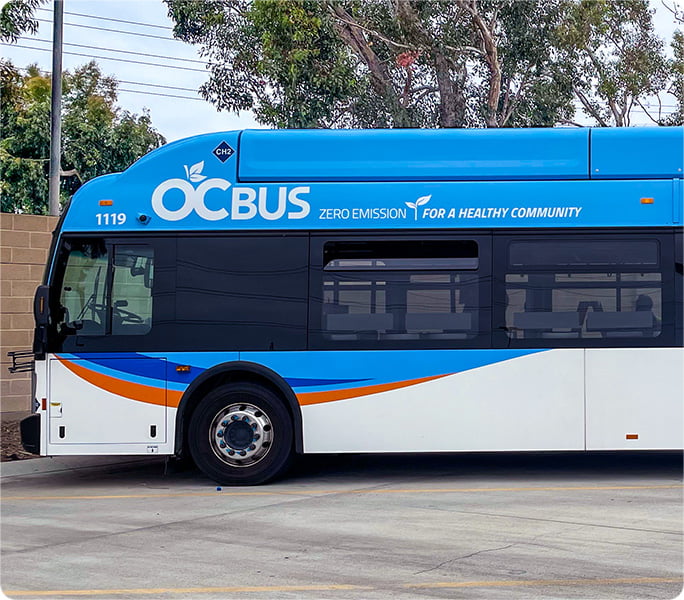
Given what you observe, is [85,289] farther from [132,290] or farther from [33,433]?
[33,433]

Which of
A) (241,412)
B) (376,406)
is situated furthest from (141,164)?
(376,406)

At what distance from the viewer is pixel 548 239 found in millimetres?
11336

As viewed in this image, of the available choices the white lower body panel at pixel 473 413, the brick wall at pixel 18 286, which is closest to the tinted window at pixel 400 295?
the white lower body panel at pixel 473 413

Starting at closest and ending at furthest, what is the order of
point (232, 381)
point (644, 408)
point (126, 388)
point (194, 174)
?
1. point (644, 408)
2. point (126, 388)
3. point (232, 381)
4. point (194, 174)

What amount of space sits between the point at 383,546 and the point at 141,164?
16.9ft

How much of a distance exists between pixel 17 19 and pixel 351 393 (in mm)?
17929

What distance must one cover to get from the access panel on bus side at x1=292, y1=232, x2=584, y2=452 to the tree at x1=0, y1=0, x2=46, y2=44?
1716 centimetres

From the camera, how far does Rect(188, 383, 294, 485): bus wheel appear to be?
A: 11297 millimetres

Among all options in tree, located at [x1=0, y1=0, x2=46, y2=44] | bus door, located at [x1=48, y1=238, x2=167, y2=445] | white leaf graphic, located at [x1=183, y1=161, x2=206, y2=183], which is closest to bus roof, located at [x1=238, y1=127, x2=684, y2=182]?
white leaf graphic, located at [x1=183, y1=161, x2=206, y2=183]

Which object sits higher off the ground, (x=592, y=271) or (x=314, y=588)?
(x=592, y=271)

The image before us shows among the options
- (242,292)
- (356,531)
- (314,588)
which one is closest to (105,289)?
(242,292)

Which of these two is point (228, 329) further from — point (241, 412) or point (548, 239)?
point (548, 239)

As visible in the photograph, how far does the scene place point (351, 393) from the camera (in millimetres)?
11258

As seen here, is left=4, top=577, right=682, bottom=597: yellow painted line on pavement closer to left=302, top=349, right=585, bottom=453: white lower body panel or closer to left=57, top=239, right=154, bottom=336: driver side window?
Result: left=302, top=349, right=585, bottom=453: white lower body panel
